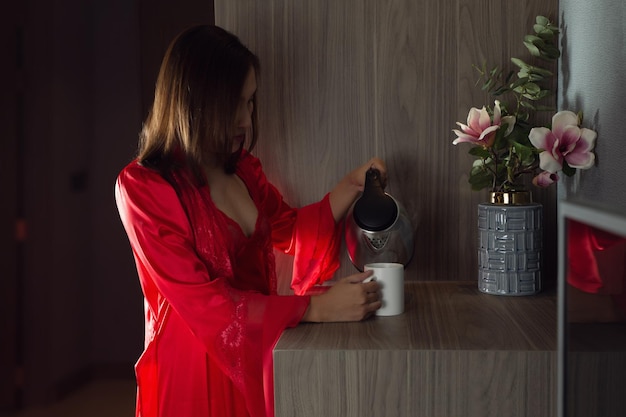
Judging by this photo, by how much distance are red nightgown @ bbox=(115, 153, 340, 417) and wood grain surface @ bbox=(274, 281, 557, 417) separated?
14cm

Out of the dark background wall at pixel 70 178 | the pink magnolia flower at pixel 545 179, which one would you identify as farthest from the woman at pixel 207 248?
the dark background wall at pixel 70 178

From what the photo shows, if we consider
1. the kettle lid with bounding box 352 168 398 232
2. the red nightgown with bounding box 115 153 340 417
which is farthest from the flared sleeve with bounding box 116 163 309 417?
the kettle lid with bounding box 352 168 398 232

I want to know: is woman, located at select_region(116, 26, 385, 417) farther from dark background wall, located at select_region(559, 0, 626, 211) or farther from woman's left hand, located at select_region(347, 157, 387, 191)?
dark background wall, located at select_region(559, 0, 626, 211)

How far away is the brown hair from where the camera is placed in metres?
1.34

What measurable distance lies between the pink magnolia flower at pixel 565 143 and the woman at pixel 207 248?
0.35 meters

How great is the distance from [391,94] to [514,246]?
17.2 inches

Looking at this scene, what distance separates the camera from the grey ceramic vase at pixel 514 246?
134 centimetres

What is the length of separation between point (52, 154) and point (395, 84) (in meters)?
2.22

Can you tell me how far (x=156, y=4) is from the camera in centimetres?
320

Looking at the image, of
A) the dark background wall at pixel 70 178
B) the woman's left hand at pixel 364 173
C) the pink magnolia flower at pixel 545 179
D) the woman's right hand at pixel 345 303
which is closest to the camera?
the woman's right hand at pixel 345 303

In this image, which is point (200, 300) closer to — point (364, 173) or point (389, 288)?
point (389, 288)

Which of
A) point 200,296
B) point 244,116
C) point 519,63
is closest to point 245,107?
point 244,116

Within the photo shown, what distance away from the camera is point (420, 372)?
1.03 m

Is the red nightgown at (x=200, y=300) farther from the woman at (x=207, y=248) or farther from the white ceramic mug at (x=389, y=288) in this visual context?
the white ceramic mug at (x=389, y=288)
